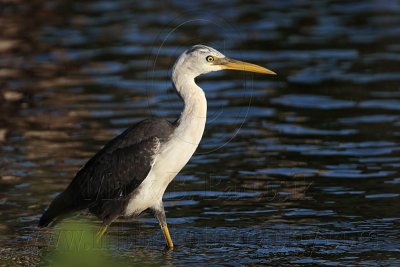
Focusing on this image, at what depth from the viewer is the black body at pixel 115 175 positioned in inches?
397

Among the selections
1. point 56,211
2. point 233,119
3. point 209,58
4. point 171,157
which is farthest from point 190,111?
point 233,119

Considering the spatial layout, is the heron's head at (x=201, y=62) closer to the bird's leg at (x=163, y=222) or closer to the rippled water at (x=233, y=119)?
the bird's leg at (x=163, y=222)

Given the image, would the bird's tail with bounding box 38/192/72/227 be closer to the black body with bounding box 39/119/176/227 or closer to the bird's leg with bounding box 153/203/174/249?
the black body with bounding box 39/119/176/227

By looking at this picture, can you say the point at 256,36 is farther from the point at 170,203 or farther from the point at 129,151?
the point at 129,151

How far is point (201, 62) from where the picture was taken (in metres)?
10.5

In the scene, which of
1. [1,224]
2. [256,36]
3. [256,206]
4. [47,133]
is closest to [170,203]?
[256,206]

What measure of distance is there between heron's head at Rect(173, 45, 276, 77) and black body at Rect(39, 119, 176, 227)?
64 cm

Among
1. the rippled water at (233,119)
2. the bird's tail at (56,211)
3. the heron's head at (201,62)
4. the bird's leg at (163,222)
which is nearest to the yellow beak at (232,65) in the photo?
the heron's head at (201,62)

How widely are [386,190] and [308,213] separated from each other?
1.26 meters

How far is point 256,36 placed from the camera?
72.0 feet

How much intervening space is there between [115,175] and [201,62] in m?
1.47

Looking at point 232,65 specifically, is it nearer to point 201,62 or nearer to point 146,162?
point 201,62

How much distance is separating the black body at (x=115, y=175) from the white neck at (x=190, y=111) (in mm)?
161

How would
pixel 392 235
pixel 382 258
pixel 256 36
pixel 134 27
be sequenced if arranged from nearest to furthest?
pixel 382 258 → pixel 392 235 → pixel 256 36 → pixel 134 27
